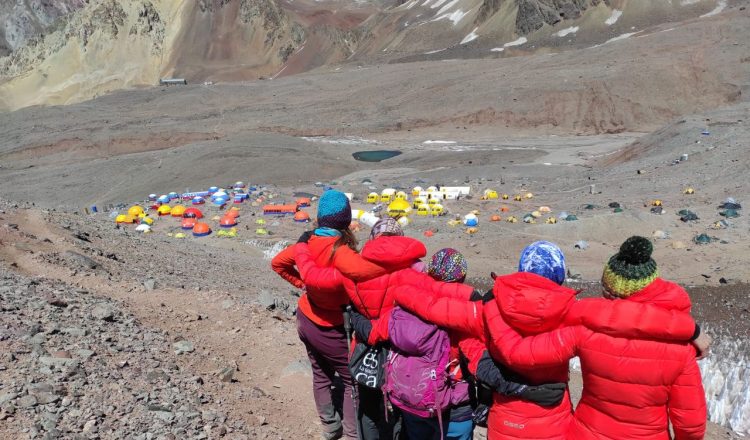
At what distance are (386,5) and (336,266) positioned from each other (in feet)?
329

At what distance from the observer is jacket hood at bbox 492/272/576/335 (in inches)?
110

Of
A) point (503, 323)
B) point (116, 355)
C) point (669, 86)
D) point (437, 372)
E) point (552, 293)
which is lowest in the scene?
point (669, 86)

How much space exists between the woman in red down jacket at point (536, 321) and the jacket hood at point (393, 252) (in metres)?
0.17

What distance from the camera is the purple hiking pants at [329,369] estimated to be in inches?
160

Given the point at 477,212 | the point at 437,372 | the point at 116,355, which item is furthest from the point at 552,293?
the point at 477,212

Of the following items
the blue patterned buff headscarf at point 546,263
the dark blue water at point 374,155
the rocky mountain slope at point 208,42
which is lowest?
the dark blue water at point 374,155

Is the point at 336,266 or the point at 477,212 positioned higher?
the point at 336,266

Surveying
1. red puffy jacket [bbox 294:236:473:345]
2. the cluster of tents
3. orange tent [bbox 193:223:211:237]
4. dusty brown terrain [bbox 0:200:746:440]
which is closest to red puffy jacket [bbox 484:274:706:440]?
red puffy jacket [bbox 294:236:473:345]

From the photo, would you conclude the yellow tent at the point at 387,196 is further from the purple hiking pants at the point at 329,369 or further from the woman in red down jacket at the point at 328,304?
the woman in red down jacket at the point at 328,304

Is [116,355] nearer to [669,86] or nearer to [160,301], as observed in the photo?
[160,301]

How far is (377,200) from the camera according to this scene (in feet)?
67.9

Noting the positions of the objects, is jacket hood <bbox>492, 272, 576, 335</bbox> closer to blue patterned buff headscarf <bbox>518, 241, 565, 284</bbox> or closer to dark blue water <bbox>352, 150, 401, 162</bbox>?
blue patterned buff headscarf <bbox>518, 241, 565, 284</bbox>

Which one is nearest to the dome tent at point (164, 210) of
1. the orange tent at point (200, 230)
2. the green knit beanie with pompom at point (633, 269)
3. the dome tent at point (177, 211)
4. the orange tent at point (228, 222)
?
the dome tent at point (177, 211)

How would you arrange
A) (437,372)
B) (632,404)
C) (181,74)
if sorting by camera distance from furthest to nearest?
(181,74) → (437,372) → (632,404)
